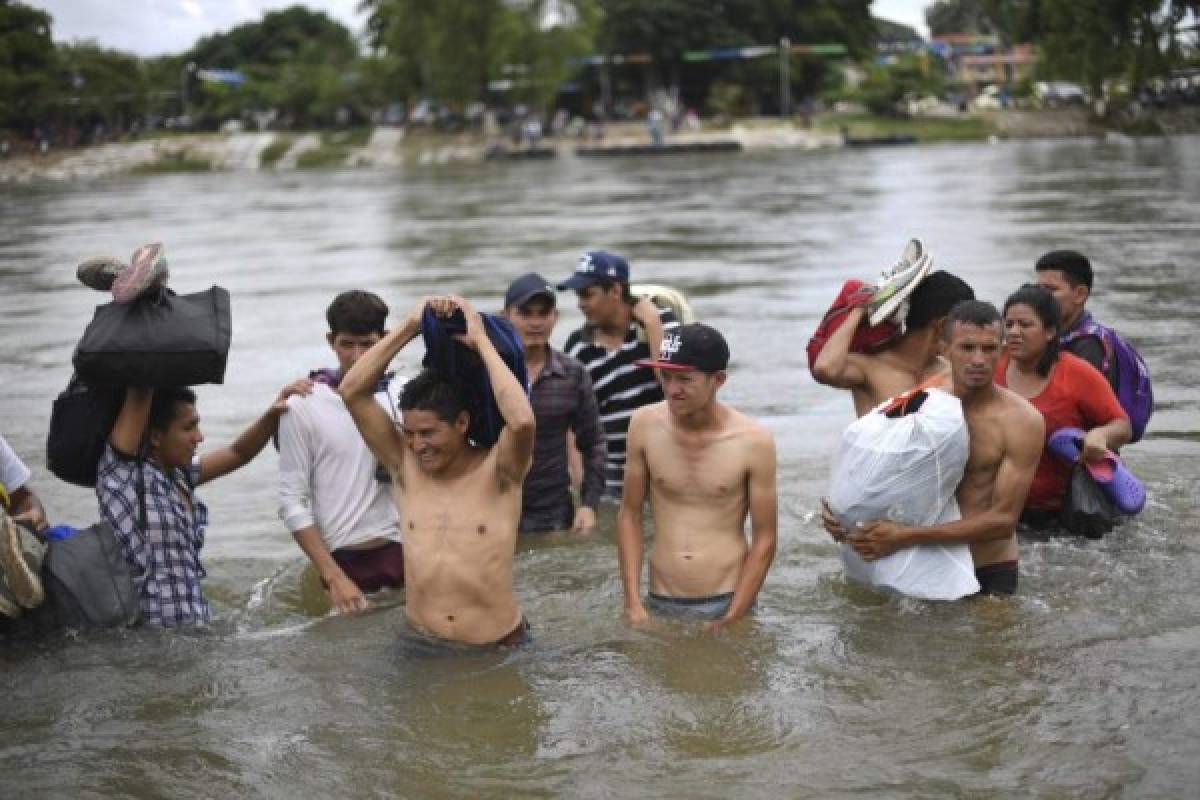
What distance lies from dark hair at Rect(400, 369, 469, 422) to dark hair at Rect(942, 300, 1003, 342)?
1865 millimetres

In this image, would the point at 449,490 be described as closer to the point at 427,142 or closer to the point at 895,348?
the point at 895,348

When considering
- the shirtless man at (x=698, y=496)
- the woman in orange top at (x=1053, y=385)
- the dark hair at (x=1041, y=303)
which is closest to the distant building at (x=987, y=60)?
the woman in orange top at (x=1053, y=385)

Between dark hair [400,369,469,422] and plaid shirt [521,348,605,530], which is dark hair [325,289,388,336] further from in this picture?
plaid shirt [521,348,605,530]

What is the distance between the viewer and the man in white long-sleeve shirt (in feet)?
20.2

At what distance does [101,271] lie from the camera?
5.65 metres

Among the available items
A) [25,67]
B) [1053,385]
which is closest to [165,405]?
[1053,385]

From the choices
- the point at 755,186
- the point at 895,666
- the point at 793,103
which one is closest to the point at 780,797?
the point at 895,666

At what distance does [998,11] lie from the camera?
296 ft

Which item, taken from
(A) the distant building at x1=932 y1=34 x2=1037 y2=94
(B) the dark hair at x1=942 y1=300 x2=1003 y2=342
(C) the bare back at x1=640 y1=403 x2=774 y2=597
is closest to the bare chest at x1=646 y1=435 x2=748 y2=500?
(C) the bare back at x1=640 y1=403 x2=774 y2=597

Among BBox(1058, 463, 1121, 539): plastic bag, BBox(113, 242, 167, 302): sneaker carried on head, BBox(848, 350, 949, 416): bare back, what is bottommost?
BBox(1058, 463, 1121, 539): plastic bag

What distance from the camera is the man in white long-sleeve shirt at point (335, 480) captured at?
20.2ft

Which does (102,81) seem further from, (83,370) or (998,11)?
(83,370)

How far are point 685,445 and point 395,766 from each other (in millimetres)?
1489

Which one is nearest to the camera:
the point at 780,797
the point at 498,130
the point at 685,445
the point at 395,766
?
the point at 780,797
